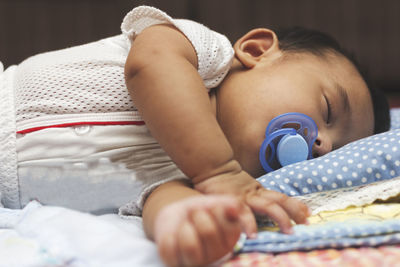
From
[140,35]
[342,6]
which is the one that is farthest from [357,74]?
[342,6]

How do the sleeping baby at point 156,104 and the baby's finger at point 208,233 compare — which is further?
the sleeping baby at point 156,104

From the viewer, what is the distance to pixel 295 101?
33.1 inches

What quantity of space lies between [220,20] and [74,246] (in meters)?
1.84

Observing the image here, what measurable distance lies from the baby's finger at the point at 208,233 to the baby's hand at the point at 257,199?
92mm

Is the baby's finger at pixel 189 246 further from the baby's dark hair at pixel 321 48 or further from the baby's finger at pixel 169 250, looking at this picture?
the baby's dark hair at pixel 321 48

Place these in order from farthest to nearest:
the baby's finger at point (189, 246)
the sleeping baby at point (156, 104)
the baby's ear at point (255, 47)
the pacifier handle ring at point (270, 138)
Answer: the baby's ear at point (255, 47) < the pacifier handle ring at point (270, 138) < the sleeping baby at point (156, 104) < the baby's finger at point (189, 246)

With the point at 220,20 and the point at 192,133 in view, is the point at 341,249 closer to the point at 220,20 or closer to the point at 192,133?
the point at 192,133

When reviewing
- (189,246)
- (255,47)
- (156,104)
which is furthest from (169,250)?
(255,47)

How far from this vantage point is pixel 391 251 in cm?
55

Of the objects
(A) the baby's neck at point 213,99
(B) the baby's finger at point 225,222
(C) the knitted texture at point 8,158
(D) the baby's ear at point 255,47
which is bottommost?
(C) the knitted texture at point 8,158

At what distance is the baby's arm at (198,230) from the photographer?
18.2 inches

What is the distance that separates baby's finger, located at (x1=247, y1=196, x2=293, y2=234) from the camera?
0.58 meters

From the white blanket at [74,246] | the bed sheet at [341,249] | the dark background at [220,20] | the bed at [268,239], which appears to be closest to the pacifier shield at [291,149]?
the bed at [268,239]

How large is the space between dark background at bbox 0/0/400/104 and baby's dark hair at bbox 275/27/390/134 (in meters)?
1.15
